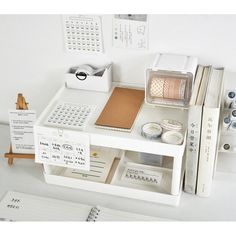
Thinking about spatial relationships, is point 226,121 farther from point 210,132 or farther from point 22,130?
point 22,130

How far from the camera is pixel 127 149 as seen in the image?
1463 millimetres

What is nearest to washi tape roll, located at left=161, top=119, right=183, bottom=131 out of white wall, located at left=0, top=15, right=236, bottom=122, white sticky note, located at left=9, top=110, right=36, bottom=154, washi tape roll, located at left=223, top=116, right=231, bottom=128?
washi tape roll, located at left=223, top=116, right=231, bottom=128

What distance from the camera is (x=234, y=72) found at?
5.20 ft

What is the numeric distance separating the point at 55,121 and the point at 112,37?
1.13 feet

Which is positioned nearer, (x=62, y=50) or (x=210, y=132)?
(x=210, y=132)

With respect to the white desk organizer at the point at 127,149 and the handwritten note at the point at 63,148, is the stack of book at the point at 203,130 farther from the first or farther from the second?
the handwritten note at the point at 63,148

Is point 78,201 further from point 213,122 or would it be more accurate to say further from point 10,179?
point 213,122

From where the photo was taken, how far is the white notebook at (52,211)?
1.46 m

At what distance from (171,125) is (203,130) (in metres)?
0.10

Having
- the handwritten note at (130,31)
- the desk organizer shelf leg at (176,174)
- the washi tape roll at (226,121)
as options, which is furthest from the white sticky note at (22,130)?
the washi tape roll at (226,121)

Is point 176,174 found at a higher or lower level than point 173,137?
lower

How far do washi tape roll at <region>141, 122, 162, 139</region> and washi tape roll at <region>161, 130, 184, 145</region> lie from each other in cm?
2

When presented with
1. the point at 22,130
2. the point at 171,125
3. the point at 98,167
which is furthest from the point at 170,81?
the point at 22,130

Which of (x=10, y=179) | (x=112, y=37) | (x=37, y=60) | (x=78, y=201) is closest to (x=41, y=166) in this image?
(x=10, y=179)
